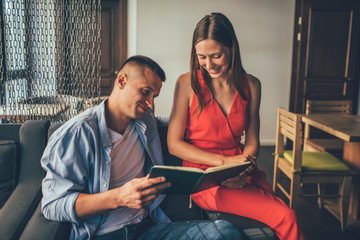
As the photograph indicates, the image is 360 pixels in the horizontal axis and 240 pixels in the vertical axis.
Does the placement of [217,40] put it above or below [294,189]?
above

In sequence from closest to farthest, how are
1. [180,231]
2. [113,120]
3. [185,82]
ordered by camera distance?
[180,231], [113,120], [185,82]

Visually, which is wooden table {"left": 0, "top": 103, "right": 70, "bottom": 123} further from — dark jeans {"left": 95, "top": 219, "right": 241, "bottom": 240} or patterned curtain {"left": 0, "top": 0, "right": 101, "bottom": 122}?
dark jeans {"left": 95, "top": 219, "right": 241, "bottom": 240}

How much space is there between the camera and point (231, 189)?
149cm

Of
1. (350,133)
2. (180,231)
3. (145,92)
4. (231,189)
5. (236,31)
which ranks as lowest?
(180,231)

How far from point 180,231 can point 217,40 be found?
2.85ft

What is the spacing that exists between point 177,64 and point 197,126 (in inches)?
132

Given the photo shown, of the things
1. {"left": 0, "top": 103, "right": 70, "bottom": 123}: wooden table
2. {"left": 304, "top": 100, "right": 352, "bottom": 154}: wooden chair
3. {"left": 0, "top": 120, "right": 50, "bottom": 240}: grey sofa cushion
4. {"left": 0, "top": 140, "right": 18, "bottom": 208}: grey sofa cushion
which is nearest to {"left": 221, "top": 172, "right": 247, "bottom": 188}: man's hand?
{"left": 0, "top": 120, "right": 50, "bottom": 240}: grey sofa cushion

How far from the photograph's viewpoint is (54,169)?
117 centimetres

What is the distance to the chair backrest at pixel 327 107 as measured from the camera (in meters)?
3.39

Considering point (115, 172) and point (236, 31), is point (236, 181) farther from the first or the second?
point (236, 31)

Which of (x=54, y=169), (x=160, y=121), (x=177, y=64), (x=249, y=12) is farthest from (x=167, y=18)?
(x=54, y=169)

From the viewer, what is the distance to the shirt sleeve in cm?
115

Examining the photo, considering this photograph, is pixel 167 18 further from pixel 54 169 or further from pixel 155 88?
pixel 54 169

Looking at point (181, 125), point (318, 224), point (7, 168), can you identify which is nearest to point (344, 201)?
point (318, 224)
